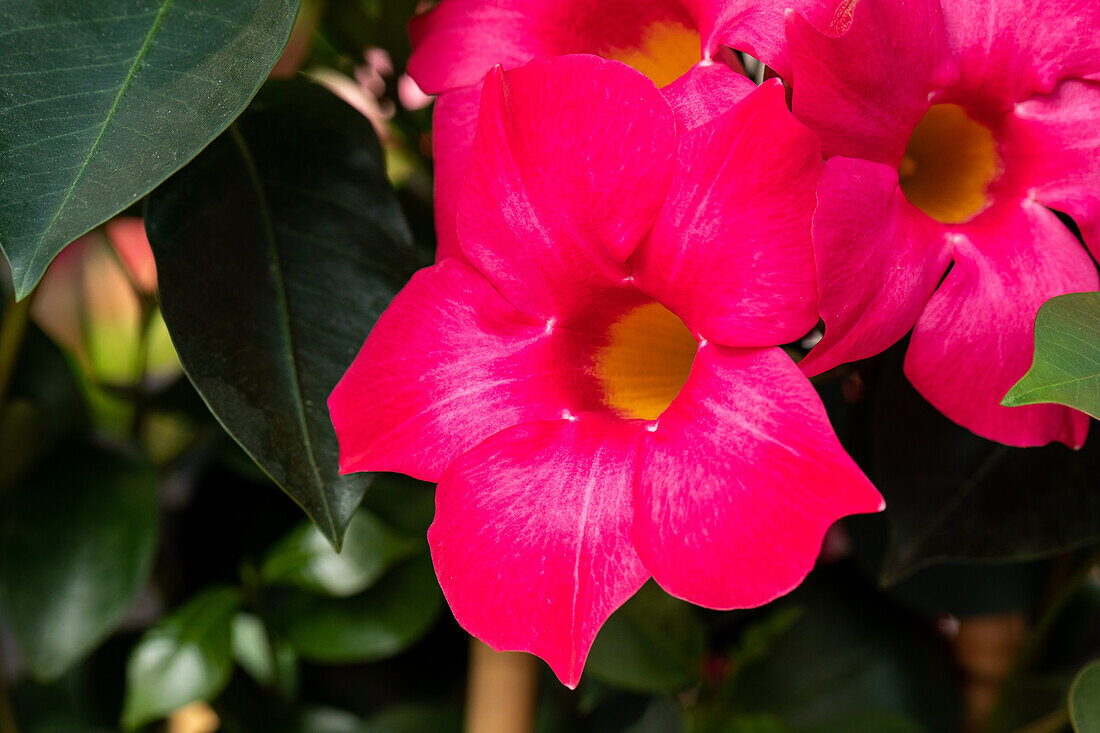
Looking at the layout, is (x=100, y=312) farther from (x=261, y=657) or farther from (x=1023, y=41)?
(x=1023, y=41)

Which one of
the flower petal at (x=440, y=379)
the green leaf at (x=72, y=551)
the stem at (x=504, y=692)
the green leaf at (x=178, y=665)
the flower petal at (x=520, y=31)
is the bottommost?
the green leaf at (x=178, y=665)

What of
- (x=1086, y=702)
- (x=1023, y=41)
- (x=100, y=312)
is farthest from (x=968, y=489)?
(x=100, y=312)

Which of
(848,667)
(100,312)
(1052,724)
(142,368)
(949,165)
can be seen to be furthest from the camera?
(100,312)

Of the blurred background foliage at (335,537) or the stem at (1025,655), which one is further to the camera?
the stem at (1025,655)

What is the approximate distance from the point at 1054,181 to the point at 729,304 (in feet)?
0.45

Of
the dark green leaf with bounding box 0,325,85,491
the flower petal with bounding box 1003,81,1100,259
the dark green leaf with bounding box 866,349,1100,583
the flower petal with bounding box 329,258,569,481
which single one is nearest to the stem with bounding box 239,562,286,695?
the dark green leaf with bounding box 0,325,85,491

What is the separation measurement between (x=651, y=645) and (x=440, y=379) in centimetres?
26

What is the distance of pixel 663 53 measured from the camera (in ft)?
1.31

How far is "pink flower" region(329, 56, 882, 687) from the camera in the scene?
27 centimetres

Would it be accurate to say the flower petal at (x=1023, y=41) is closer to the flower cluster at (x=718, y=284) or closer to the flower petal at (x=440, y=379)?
the flower cluster at (x=718, y=284)

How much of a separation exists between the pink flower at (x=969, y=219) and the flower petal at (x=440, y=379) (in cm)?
11

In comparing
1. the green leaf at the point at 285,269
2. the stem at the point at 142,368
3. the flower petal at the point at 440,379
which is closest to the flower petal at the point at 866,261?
the flower petal at the point at 440,379

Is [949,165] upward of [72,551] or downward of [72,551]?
upward

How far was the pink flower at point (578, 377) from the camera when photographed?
27 centimetres
